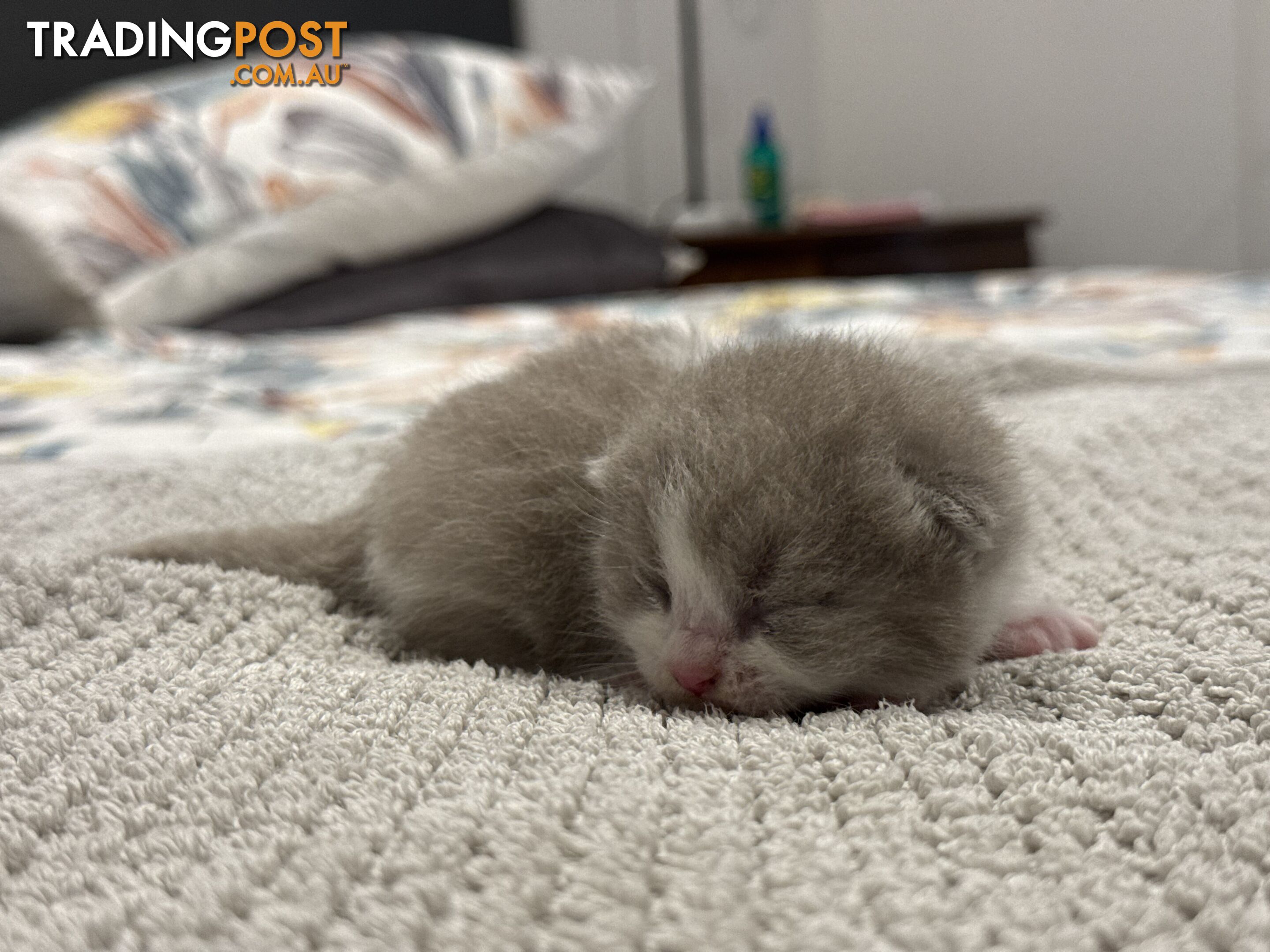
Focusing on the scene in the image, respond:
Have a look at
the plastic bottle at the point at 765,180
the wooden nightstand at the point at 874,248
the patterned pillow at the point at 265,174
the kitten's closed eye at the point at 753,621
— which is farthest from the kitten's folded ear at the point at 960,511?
the plastic bottle at the point at 765,180

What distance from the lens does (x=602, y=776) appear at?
542 mm

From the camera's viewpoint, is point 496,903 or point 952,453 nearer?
point 496,903

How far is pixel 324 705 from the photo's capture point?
0.64 metres

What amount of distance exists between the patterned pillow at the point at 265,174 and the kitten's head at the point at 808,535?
1.63m

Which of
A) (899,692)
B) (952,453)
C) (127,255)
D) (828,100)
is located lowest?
(899,692)

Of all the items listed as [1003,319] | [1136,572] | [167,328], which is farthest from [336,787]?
[167,328]

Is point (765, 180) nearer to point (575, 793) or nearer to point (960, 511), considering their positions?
point (960, 511)

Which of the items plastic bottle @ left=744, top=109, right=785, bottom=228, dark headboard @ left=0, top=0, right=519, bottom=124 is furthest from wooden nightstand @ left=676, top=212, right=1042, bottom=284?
dark headboard @ left=0, top=0, right=519, bottom=124

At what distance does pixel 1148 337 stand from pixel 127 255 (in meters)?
1.74

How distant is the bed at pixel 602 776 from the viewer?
0.43 meters

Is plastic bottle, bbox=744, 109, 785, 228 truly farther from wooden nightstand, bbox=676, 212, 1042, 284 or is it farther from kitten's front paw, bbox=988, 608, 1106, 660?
kitten's front paw, bbox=988, 608, 1106, 660

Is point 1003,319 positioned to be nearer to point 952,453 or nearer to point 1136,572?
point 1136,572

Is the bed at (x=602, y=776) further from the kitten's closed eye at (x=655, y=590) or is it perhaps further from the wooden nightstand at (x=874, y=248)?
the wooden nightstand at (x=874, y=248)

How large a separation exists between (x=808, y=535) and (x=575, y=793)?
0.23 m
